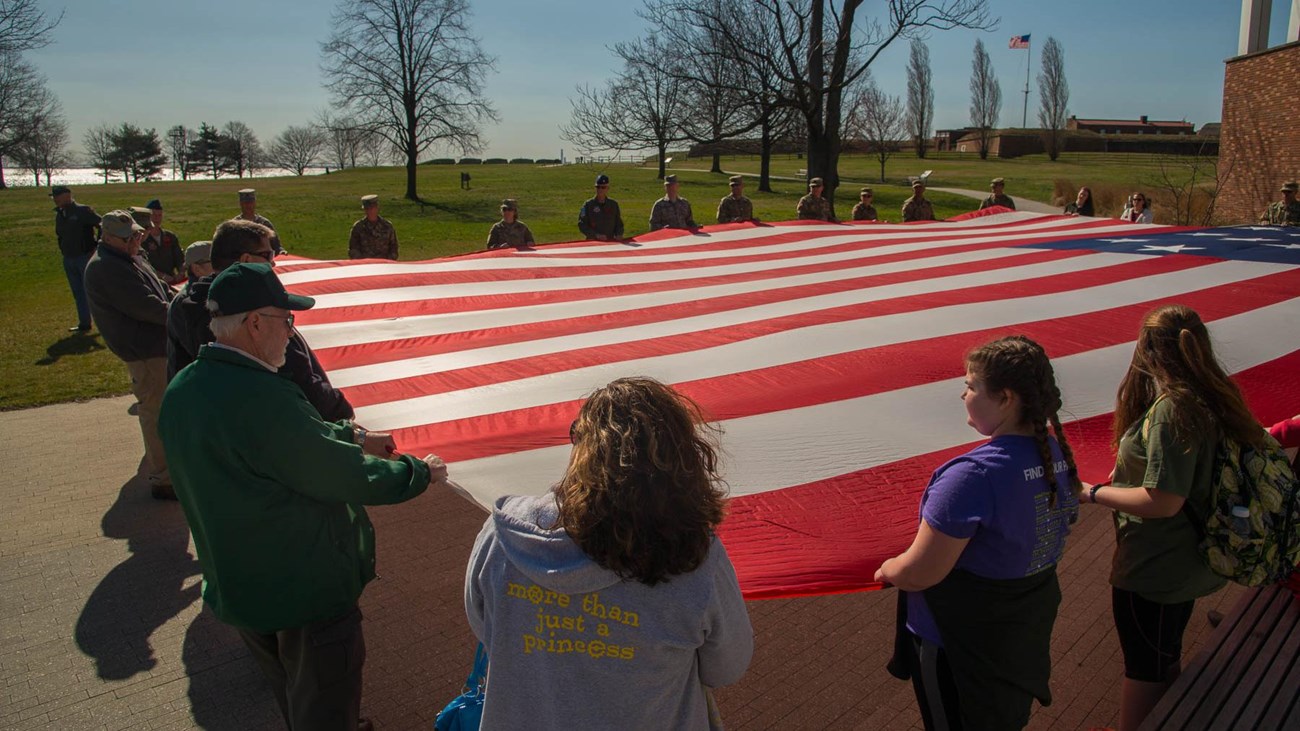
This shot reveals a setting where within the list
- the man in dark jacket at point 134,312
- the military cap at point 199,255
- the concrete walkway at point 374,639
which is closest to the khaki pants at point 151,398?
the man in dark jacket at point 134,312

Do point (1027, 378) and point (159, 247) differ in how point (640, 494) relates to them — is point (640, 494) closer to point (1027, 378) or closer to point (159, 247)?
point (1027, 378)

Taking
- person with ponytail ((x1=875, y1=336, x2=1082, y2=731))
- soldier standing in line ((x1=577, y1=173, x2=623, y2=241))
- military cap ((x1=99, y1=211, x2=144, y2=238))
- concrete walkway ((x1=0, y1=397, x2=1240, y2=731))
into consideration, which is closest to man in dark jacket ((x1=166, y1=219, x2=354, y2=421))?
concrete walkway ((x1=0, y1=397, x2=1240, y2=731))

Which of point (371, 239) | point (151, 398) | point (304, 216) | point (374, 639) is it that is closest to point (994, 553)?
point (374, 639)

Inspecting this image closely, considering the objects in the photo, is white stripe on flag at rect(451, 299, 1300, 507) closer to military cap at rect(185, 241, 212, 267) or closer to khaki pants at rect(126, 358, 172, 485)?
military cap at rect(185, 241, 212, 267)

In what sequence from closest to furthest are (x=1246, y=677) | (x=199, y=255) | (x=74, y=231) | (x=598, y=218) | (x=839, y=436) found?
1. (x=1246, y=677)
2. (x=839, y=436)
3. (x=199, y=255)
4. (x=598, y=218)
5. (x=74, y=231)

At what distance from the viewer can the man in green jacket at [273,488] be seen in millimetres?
2125

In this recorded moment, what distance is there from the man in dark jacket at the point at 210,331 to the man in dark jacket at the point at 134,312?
62.8 inches

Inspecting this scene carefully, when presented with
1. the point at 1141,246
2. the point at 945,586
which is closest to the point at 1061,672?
the point at 945,586

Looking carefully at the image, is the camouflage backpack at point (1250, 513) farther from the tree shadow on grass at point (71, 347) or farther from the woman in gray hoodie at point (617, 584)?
the tree shadow on grass at point (71, 347)

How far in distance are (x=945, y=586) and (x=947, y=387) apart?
1487mm

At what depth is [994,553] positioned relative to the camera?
6.59 ft

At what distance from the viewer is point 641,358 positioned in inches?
153

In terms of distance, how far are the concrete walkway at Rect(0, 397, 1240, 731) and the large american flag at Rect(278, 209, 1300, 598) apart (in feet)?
3.53

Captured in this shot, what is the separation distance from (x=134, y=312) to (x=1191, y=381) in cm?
Result: 527
